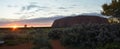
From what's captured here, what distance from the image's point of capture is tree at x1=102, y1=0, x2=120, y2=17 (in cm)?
3431

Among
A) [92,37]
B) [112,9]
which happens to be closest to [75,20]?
[112,9]

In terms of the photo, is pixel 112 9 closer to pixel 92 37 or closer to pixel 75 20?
pixel 92 37

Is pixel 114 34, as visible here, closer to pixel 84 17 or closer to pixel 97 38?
pixel 97 38

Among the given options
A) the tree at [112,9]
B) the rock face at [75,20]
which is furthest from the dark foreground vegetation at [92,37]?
the rock face at [75,20]

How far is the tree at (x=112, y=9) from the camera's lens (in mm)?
34312

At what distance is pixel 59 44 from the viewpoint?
850 inches

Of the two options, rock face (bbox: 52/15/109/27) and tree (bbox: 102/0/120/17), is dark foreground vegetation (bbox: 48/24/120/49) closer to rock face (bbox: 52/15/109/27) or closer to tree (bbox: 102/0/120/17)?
tree (bbox: 102/0/120/17)

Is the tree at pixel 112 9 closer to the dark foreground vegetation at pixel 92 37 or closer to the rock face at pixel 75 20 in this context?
the dark foreground vegetation at pixel 92 37

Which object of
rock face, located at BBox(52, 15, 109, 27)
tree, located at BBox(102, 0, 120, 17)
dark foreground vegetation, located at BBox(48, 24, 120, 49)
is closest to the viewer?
dark foreground vegetation, located at BBox(48, 24, 120, 49)

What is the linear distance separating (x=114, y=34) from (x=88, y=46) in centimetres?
240

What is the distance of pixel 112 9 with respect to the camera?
36.2 metres

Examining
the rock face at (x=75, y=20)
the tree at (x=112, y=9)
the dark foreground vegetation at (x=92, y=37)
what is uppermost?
the tree at (x=112, y=9)

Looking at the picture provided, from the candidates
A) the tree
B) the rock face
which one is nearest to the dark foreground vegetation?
the tree

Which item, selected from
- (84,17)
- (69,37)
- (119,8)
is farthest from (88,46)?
(84,17)
